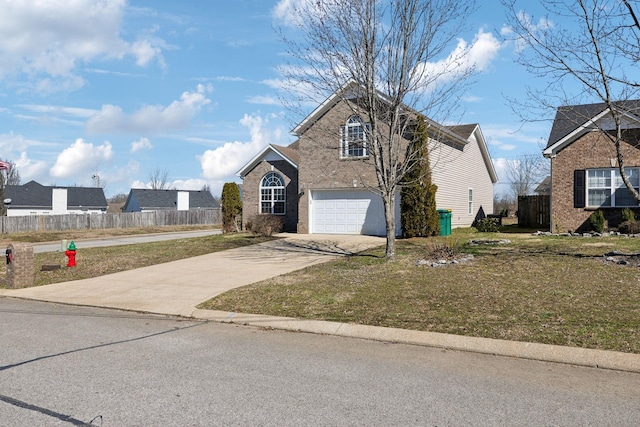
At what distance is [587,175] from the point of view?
20109mm

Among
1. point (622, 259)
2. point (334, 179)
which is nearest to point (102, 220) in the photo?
point (334, 179)

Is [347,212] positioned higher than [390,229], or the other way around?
[347,212]

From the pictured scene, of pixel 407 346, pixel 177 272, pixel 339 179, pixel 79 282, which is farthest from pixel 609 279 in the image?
pixel 339 179

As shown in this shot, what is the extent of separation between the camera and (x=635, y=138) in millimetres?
19109

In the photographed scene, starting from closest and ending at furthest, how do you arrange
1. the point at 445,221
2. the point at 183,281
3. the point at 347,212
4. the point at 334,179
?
the point at 183,281
the point at 445,221
the point at 334,179
the point at 347,212

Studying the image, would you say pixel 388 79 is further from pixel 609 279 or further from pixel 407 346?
pixel 407 346

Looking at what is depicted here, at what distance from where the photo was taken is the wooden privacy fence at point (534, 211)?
86.0 ft

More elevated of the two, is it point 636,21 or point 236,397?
point 636,21

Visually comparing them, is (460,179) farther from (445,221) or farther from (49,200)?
(49,200)

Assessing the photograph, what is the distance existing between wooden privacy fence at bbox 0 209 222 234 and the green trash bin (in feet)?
99.0

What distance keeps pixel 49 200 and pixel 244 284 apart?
5937 cm

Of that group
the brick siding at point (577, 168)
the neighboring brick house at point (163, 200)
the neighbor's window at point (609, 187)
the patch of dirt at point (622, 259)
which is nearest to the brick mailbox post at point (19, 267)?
the patch of dirt at point (622, 259)

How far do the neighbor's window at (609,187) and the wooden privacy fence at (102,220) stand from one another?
113 ft

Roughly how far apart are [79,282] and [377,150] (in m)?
8.37
